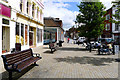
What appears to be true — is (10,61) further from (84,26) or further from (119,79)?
(84,26)

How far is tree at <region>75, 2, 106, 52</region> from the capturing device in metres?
16.2

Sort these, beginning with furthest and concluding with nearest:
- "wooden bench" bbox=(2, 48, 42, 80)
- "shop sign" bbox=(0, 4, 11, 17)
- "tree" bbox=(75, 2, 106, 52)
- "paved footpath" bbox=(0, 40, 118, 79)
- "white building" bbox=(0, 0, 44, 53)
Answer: "tree" bbox=(75, 2, 106, 52), "white building" bbox=(0, 0, 44, 53), "shop sign" bbox=(0, 4, 11, 17), "paved footpath" bbox=(0, 40, 118, 79), "wooden bench" bbox=(2, 48, 42, 80)

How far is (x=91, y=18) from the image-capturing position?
16.6m

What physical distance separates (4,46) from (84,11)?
10.9 m

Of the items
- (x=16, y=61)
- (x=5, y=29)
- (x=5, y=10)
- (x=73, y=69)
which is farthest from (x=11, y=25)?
(x=73, y=69)

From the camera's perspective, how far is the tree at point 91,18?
16156 millimetres

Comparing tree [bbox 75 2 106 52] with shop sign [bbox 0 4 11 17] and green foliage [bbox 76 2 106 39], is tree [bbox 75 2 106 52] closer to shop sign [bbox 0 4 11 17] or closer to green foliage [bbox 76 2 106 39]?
green foliage [bbox 76 2 106 39]

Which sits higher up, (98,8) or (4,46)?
(98,8)

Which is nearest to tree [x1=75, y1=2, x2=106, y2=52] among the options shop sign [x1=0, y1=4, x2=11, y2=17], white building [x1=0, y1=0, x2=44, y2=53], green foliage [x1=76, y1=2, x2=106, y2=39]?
green foliage [x1=76, y1=2, x2=106, y2=39]

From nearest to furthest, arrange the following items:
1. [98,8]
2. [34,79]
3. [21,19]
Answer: [34,79]
[21,19]
[98,8]

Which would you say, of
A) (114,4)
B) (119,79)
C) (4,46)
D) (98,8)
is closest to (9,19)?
(4,46)

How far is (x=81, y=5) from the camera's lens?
16953 millimetres

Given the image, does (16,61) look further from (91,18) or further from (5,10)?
(91,18)

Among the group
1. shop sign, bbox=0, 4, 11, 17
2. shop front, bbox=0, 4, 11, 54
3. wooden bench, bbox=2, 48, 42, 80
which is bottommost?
wooden bench, bbox=2, 48, 42, 80
